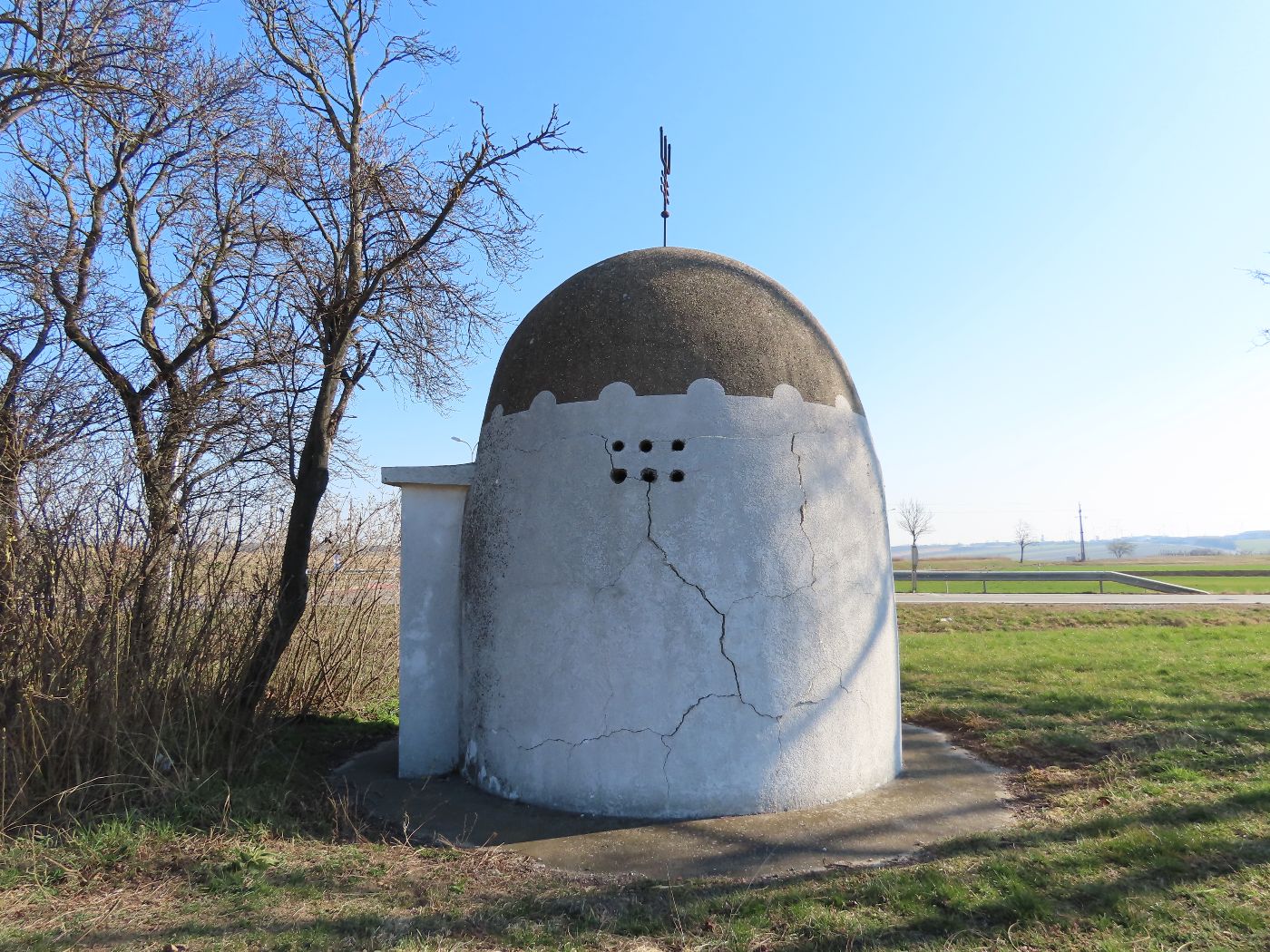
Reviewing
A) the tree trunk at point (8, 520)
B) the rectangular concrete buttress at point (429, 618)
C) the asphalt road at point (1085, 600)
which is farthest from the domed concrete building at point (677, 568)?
the asphalt road at point (1085, 600)

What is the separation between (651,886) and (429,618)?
319 centimetres

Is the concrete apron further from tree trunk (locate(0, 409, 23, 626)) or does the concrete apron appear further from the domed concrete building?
tree trunk (locate(0, 409, 23, 626))

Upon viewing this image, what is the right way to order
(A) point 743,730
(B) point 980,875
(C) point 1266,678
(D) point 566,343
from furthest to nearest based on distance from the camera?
1. (C) point 1266,678
2. (D) point 566,343
3. (A) point 743,730
4. (B) point 980,875

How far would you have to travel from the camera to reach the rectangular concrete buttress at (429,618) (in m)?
6.54

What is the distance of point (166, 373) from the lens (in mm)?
9227

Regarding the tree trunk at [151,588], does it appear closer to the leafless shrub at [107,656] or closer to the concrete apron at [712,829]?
the leafless shrub at [107,656]

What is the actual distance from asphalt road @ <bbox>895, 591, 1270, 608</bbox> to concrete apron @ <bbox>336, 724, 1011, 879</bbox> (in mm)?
18487

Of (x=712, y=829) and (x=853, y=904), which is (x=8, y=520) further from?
(x=853, y=904)

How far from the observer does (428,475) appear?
6.66 metres

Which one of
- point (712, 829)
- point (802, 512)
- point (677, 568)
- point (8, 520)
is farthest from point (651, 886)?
point (8, 520)

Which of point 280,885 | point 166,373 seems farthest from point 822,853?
point 166,373

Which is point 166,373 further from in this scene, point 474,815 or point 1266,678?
point 1266,678

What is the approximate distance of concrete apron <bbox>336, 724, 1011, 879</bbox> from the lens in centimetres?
460

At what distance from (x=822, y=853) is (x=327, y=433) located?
662 cm
